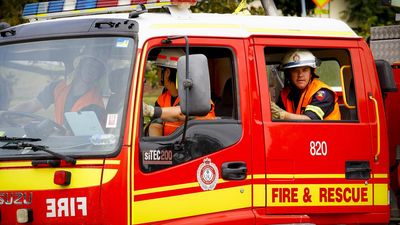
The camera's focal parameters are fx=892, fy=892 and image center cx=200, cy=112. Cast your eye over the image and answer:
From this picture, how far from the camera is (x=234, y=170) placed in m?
6.02

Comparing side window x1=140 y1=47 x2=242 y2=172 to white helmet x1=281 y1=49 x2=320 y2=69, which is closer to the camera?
side window x1=140 y1=47 x2=242 y2=172

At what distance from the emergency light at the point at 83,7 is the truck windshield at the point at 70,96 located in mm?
674

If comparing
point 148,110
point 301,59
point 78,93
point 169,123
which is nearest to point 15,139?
point 78,93

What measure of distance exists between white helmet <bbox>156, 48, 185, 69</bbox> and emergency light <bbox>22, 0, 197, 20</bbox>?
0.36 m

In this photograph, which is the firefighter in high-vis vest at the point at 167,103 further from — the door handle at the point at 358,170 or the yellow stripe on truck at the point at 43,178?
the door handle at the point at 358,170

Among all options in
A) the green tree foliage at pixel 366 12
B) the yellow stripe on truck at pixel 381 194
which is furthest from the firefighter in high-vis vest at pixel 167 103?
the green tree foliage at pixel 366 12

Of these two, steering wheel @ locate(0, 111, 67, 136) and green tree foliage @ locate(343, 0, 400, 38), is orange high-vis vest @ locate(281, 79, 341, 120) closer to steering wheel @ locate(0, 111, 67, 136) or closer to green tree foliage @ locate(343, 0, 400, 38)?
steering wheel @ locate(0, 111, 67, 136)

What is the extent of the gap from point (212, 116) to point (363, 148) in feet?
3.95

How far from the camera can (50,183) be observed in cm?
562

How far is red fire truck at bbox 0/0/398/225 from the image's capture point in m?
5.63

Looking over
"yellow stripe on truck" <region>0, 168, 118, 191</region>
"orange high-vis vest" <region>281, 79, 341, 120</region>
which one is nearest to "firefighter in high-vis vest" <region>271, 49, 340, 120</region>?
"orange high-vis vest" <region>281, 79, 341, 120</region>

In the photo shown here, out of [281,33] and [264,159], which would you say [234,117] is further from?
[281,33]

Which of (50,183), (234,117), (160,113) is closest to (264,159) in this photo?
(234,117)

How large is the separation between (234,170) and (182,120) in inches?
19.4
